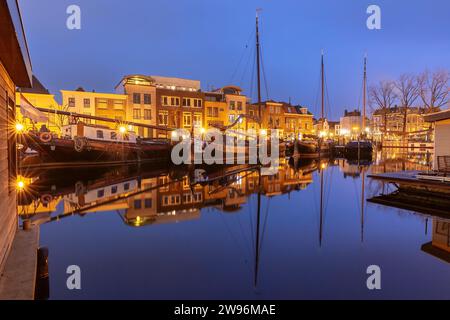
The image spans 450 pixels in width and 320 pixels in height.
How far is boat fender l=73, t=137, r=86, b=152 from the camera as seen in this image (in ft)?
86.5

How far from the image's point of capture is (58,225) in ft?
32.3

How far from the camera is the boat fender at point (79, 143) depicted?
26375 millimetres

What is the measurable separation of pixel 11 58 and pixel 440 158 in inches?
666

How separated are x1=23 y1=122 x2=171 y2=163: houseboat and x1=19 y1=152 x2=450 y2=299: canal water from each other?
10888mm

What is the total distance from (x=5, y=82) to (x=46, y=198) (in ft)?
29.1

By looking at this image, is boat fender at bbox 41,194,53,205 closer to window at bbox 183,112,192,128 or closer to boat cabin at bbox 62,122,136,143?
boat cabin at bbox 62,122,136,143

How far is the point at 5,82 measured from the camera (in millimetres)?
6512

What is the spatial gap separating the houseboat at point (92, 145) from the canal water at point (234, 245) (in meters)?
10.9

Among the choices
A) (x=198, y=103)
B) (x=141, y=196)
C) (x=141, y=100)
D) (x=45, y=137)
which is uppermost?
(x=198, y=103)

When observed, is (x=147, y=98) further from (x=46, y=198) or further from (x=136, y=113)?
(x=46, y=198)

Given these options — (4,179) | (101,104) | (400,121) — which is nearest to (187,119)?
(101,104)
